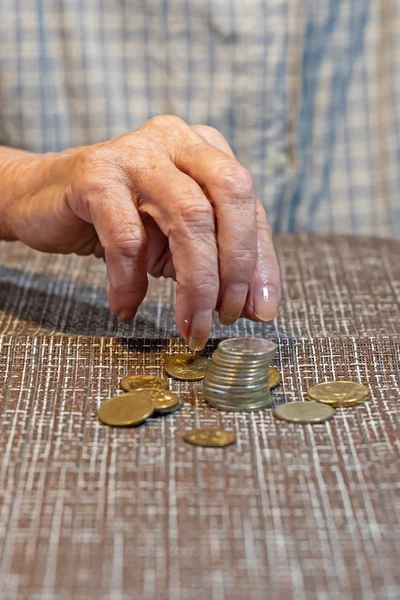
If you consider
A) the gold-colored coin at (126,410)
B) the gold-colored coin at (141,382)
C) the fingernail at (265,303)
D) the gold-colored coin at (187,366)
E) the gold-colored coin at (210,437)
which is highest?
the fingernail at (265,303)

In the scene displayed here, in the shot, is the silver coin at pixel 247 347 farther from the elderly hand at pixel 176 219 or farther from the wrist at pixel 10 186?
the wrist at pixel 10 186

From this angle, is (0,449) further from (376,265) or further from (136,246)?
(376,265)

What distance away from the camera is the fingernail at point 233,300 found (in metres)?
0.80

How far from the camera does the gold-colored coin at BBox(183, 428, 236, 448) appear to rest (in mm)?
658

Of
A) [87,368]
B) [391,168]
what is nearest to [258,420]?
[87,368]

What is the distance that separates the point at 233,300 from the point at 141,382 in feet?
0.43

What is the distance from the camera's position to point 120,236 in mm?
818

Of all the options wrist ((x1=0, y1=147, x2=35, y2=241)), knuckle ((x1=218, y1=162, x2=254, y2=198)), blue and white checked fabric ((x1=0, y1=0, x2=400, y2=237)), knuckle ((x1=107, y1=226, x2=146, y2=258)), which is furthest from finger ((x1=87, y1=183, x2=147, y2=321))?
blue and white checked fabric ((x1=0, y1=0, x2=400, y2=237))

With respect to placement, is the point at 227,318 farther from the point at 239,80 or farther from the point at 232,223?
the point at 239,80

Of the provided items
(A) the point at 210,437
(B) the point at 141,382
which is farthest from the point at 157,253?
(A) the point at 210,437

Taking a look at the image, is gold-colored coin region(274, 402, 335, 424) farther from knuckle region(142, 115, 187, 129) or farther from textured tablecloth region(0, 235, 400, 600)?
knuckle region(142, 115, 187, 129)

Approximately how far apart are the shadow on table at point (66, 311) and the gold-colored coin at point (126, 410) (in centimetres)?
16

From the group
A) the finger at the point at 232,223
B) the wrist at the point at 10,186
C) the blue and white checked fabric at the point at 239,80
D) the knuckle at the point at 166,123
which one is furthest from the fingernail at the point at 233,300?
the blue and white checked fabric at the point at 239,80

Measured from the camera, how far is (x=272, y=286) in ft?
2.80
